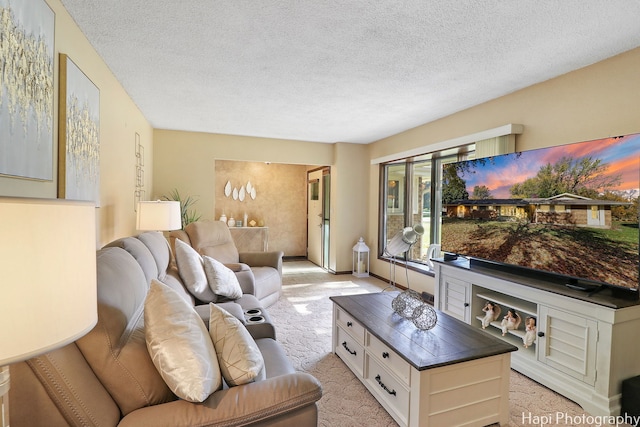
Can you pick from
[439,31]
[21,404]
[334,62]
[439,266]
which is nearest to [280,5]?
[334,62]

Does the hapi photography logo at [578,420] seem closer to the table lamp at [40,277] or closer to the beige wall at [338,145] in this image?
the beige wall at [338,145]

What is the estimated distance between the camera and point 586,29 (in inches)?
79.0

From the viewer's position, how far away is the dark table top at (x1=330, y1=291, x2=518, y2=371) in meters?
1.78

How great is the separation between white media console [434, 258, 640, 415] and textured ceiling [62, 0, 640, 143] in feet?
5.52

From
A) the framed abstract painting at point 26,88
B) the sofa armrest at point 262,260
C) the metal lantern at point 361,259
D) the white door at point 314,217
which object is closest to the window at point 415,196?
the metal lantern at point 361,259

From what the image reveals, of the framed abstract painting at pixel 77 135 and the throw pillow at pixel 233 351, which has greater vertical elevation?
the framed abstract painting at pixel 77 135

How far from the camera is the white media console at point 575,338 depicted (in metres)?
2.00

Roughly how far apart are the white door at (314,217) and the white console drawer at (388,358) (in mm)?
4521

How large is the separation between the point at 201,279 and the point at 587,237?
288cm

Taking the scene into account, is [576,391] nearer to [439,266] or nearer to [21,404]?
[439,266]

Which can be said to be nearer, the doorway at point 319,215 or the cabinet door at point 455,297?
the cabinet door at point 455,297

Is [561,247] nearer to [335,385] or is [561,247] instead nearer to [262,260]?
[335,385]

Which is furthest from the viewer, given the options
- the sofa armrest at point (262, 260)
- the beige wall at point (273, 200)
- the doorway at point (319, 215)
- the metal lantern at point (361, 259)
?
the beige wall at point (273, 200)

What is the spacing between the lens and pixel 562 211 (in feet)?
7.84
